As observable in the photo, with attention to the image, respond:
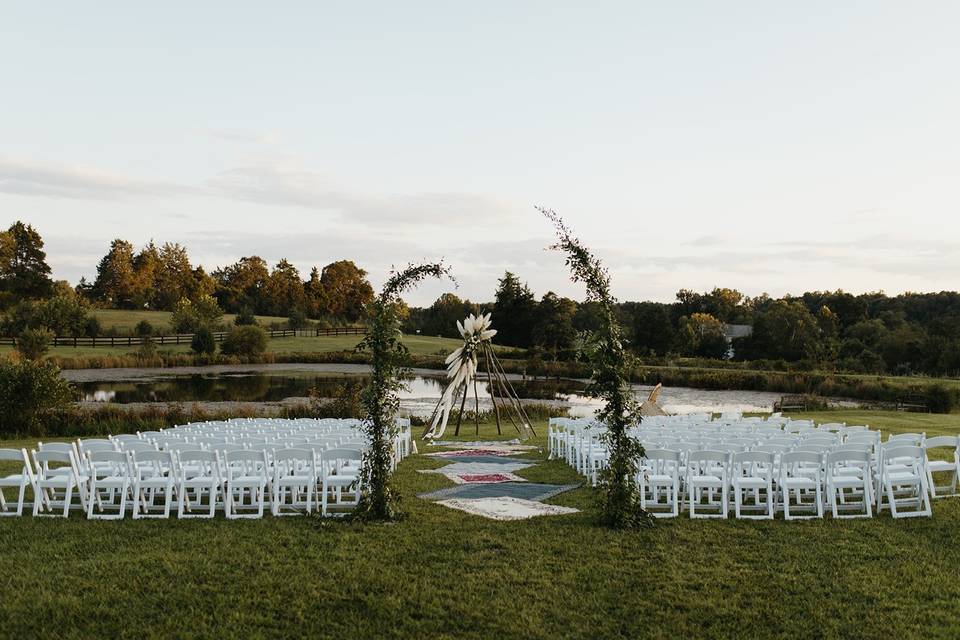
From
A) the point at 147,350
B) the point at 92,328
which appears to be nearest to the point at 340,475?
the point at 147,350

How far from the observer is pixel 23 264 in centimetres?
7600

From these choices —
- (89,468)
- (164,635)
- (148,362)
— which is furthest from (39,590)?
(148,362)

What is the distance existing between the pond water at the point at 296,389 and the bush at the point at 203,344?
5556 mm

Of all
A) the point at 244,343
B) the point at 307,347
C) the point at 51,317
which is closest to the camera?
the point at 51,317

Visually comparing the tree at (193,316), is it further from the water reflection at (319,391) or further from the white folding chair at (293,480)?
the white folding chair at (293,480)

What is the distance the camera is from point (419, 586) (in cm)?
707

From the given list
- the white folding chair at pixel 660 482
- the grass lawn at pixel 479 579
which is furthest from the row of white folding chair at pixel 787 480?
the grass lawn at pixel 479 579

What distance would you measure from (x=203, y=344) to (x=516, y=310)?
31069 millimetres

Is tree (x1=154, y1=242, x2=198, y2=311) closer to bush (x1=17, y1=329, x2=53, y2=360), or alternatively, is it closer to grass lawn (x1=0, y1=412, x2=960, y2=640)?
bush (x1=17, y1=329, x2=53, y2=360)

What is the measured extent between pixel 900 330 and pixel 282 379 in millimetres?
44531

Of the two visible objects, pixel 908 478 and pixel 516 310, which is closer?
pixel 908 478

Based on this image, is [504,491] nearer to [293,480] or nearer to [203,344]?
[293,480]

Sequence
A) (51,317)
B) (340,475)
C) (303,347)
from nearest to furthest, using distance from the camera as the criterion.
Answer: (340,475)
(51,317)
(303,347)

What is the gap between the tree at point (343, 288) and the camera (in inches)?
3866
